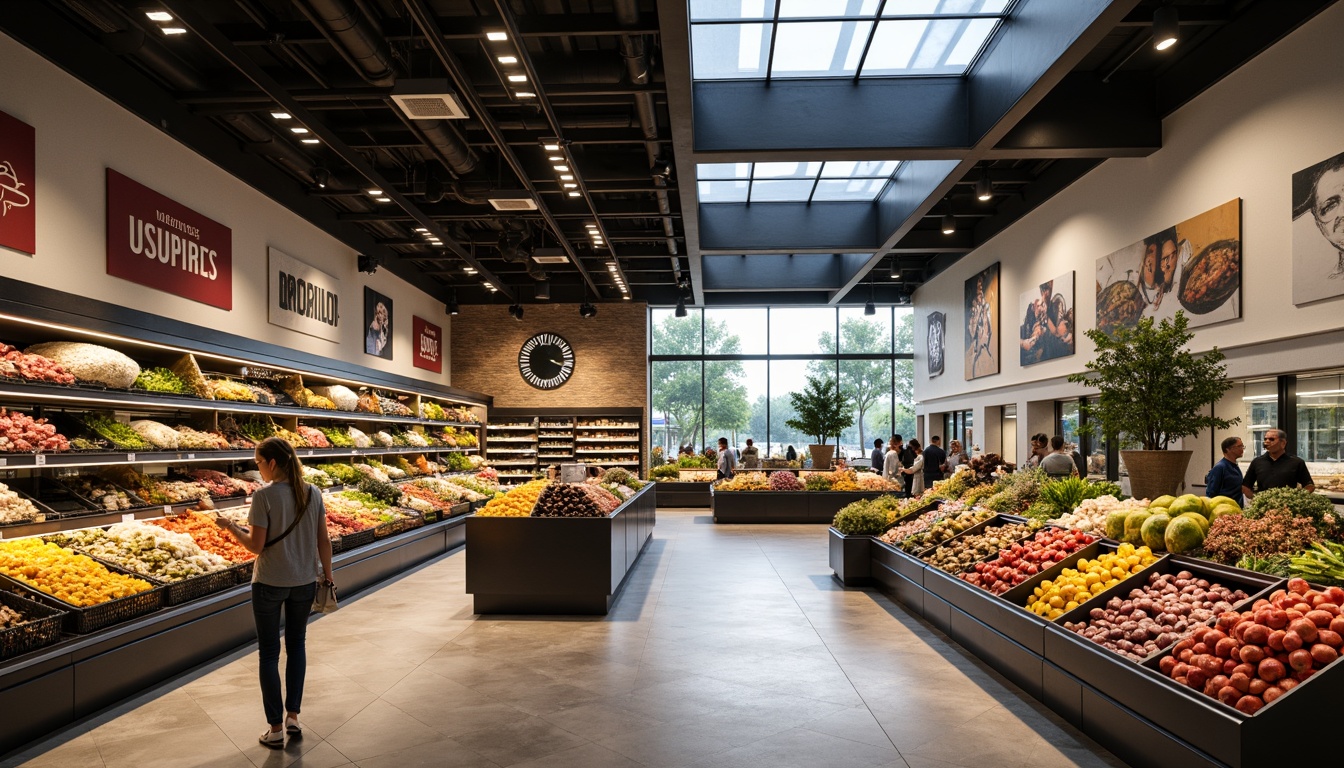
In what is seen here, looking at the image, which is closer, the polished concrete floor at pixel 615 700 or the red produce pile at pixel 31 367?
the polished concrete floor at pixel 615 700

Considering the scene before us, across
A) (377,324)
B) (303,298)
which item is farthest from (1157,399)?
(377,324)

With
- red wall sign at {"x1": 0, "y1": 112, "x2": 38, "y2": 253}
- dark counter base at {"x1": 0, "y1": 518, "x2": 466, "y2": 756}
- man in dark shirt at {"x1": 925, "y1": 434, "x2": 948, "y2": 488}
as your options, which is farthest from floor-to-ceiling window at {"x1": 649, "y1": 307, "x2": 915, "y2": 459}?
dark counter base at {"x1": 0, "y1": 518, "x2": 466, "y2": 756}

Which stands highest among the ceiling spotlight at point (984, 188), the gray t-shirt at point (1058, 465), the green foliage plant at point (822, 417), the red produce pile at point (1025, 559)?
the ceiling spotlight at point (984, 188)

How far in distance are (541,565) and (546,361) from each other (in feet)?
43.5

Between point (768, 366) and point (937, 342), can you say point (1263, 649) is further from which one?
point (768, 366)

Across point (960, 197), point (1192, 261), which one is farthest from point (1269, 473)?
point (960, 197)

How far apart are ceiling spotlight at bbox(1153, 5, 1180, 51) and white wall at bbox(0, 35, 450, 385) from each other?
9338mm

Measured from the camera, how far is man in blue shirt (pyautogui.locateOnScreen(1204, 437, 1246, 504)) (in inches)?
292

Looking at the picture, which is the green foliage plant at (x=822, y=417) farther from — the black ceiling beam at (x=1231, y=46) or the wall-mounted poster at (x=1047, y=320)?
the black ceiling beam at (x=1231, y=46)

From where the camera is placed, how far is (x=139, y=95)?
7.71m

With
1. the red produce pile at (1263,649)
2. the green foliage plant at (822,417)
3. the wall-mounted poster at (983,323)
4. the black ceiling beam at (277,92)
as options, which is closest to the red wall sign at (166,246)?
the black ceiling beam at (277,92)

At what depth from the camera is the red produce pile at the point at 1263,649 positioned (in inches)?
130

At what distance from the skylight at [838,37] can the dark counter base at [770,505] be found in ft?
25.6

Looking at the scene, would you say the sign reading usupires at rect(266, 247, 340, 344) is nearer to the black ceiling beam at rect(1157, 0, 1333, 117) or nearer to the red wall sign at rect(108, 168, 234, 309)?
the red wall sign at rect(108, 168, 234, 309)
